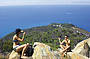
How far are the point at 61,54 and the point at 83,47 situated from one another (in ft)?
10.1

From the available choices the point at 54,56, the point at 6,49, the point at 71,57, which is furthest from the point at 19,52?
the point at 6,49

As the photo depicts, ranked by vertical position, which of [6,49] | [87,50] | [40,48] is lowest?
[6,49]

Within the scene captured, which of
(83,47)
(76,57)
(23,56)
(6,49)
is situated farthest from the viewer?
(6,49)

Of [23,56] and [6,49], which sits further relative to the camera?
[6,49]

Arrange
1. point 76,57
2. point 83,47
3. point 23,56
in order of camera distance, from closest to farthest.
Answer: point 23,56
point 76,57
point 83,47

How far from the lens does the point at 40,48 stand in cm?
994

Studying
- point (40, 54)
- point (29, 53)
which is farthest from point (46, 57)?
point (29, 53)

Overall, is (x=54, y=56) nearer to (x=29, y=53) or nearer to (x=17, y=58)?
(x=29, y=53)

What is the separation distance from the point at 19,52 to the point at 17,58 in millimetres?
411

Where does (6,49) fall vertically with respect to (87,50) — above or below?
below

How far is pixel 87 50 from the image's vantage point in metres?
12.1

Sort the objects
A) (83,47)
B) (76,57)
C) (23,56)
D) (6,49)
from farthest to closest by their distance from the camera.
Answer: (6,49) < (83,47) < (76,57) < (23,56)

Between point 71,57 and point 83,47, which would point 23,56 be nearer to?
point 71,57

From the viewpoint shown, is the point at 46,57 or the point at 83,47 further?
the point at 83,47
